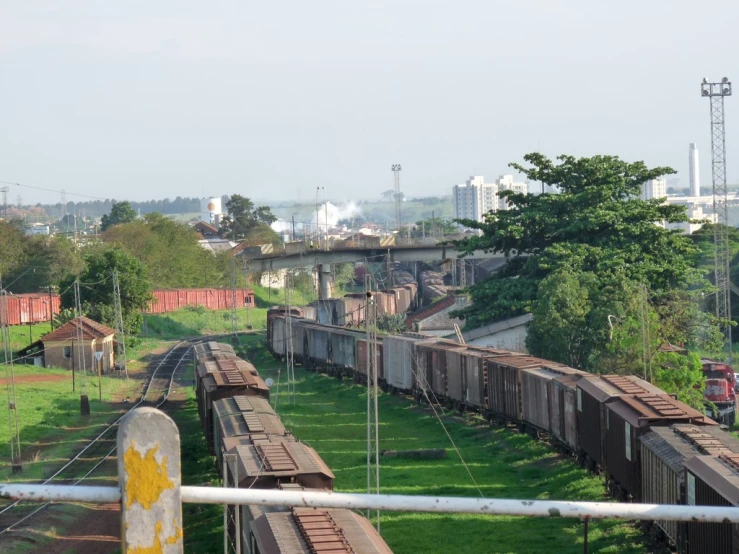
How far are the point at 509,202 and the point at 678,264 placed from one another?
36.3 feet

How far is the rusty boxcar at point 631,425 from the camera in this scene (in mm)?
24922

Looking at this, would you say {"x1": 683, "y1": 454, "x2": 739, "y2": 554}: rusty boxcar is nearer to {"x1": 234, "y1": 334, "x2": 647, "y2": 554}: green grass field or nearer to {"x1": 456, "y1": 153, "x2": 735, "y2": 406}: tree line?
{"x1": 234, "y1": 334, "x2": 647, "y2": 554}: green grass field

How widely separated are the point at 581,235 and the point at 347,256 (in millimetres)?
35627

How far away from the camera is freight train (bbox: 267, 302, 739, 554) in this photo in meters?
19.2

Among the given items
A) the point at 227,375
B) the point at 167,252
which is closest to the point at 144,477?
the point at 227,375

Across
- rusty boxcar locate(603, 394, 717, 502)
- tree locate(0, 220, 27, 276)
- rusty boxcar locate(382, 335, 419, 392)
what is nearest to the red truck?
rusty boxcar locate(382, 335, 419, 392)

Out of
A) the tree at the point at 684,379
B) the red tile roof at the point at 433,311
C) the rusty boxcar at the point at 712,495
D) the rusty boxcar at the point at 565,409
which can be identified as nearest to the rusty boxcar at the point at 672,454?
the rusty boxcar at the point at 712,495

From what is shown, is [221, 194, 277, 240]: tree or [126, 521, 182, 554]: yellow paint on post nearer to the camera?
[126, 521, 182, 554]: yellow paint on post

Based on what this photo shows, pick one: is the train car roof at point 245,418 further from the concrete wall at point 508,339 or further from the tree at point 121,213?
the tree at point 121,213

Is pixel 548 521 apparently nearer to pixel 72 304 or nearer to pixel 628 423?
pixel 628 423

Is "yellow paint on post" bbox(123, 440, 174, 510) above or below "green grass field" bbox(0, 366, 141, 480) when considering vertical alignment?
above

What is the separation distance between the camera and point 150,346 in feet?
275

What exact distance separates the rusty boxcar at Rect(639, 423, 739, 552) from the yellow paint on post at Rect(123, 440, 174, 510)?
17179mm

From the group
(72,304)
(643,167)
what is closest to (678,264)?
(643,167)
